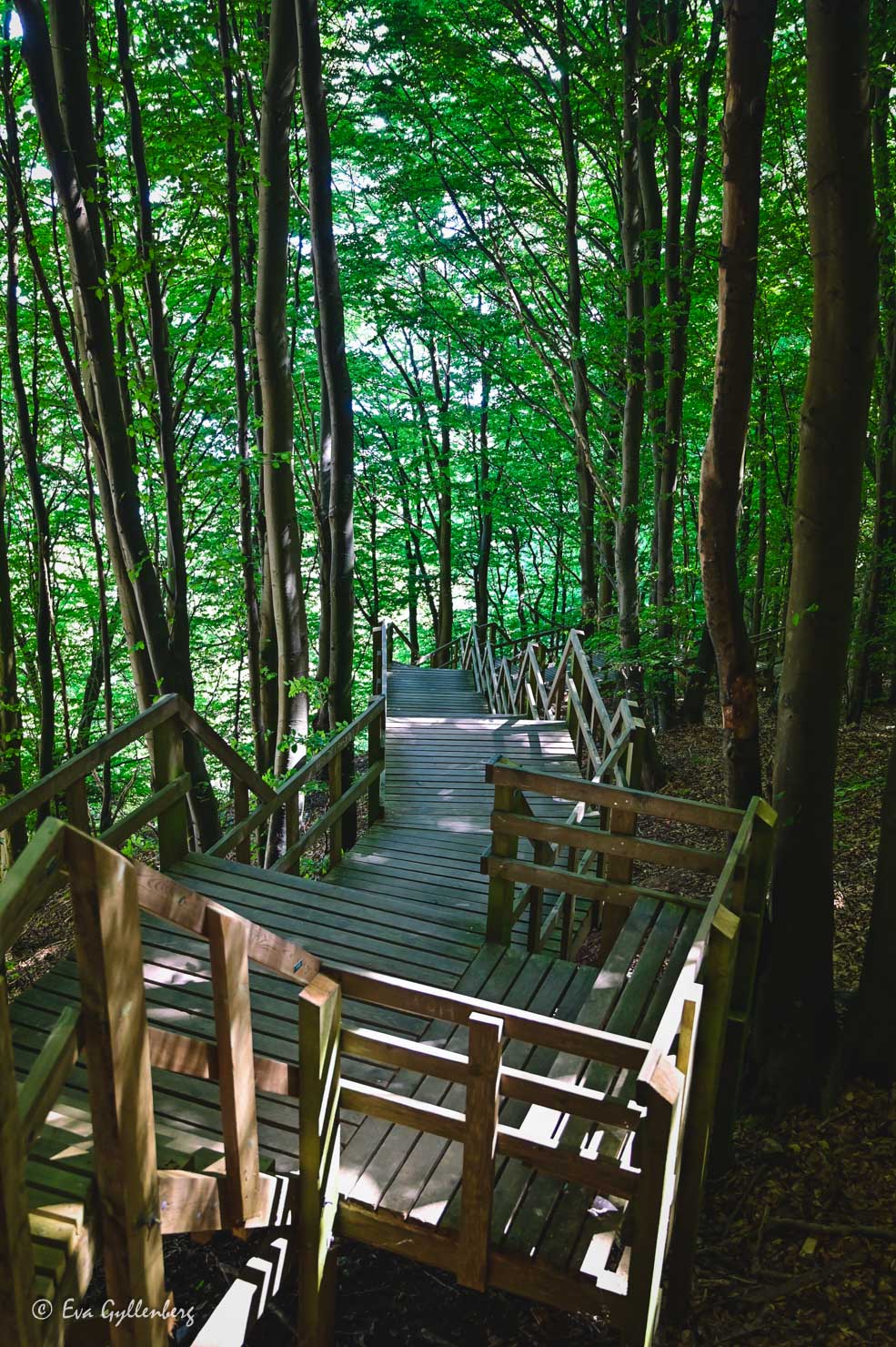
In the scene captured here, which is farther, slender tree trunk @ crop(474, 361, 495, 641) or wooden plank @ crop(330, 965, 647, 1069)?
slender tree trunk @ crop(474, 361, 495, 641)

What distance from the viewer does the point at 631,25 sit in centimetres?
862

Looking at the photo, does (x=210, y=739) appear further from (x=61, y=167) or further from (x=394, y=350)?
(x=394, y=350)

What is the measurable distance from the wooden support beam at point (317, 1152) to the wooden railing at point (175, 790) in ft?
4.74

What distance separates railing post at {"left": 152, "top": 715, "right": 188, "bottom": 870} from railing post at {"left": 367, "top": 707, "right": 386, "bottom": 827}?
7.96ft

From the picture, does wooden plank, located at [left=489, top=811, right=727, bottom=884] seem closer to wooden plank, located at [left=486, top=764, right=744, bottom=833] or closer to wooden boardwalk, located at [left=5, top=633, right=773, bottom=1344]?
wooden boardwalk, located at [left=5, top=633, right=773, bottom=1344]

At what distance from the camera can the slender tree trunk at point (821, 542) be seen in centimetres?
411

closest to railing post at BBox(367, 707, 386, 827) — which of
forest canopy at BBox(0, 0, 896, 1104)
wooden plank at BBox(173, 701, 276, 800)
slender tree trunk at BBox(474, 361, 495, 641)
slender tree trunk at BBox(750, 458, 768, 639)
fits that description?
forest canopy at BBox(0, 0, 896, 1104)

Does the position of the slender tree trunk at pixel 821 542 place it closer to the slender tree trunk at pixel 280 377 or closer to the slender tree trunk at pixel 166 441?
the slender tree trunk at pixel 280 377

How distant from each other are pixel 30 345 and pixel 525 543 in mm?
19028

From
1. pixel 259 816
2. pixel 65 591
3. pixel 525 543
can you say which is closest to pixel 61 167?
pixel 259 816

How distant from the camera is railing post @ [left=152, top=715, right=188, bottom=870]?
5.15 m

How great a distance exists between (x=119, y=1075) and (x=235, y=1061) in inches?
27.5

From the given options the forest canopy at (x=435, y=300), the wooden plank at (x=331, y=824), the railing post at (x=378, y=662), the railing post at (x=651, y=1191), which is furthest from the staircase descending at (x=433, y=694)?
the railing post at (x=651, y=1191)

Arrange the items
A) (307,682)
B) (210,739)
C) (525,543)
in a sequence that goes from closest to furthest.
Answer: (210,739), (307,682), (525,543)
